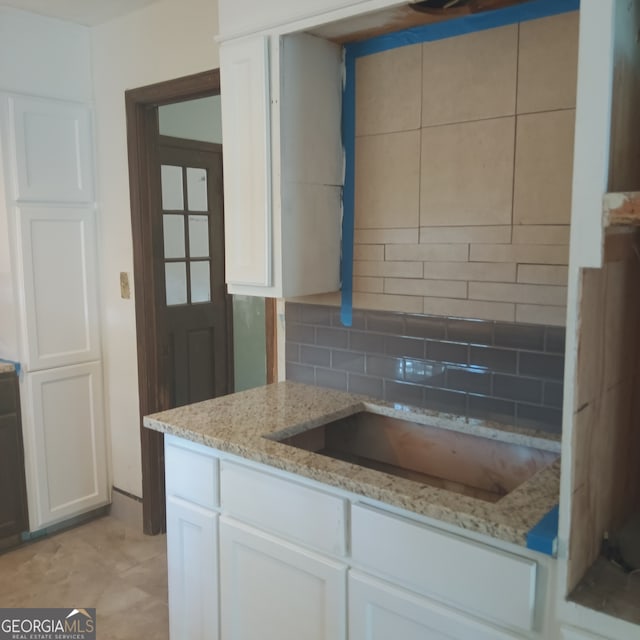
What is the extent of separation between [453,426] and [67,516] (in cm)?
216

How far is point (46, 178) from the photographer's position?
2.84 m

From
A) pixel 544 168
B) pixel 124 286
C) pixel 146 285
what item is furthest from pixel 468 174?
pixel 124 286

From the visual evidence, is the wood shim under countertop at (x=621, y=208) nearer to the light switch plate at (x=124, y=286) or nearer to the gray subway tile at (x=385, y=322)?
the gray subway tile at (x=385, y=322)

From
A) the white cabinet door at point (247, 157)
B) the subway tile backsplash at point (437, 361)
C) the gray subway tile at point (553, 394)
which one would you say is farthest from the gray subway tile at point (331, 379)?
the gray subway tile at point (553, 394)

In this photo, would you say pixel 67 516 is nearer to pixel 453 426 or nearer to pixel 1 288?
pixel 1 288

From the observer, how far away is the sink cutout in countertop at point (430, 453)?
1749 mm

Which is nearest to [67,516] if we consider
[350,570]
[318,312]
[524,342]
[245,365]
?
[245,365]

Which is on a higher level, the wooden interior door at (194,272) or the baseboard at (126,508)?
the wooden interior door at (194,272)

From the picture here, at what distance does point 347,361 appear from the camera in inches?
84.4

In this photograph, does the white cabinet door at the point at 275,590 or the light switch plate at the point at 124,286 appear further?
the light switch plate at the point at 124,286

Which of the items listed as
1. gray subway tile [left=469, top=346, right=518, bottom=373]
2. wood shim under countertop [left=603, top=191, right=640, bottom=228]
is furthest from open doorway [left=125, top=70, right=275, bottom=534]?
wood shim under countertop [left=603, top=191, right=640, bottom=228]

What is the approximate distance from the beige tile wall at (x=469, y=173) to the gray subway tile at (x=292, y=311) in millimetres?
262

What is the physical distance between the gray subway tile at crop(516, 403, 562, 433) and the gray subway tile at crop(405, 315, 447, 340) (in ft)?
1.05

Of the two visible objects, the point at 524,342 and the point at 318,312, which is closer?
the point at 524,342
